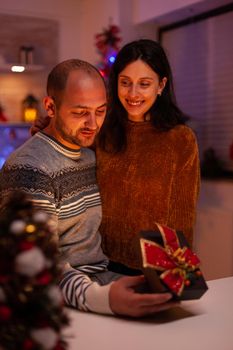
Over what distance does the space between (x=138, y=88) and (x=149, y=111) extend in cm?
12

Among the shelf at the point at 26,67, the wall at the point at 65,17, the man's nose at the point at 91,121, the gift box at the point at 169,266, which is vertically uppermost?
the wall at the point at 65,17

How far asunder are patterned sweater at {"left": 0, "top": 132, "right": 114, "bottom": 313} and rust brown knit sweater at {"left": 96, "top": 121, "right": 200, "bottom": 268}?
273 millimetres

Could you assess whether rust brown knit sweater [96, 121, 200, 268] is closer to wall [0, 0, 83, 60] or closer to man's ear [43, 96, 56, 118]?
man's ear [43, 96, 56, 118]

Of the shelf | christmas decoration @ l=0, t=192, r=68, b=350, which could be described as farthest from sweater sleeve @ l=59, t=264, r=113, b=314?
the shelf

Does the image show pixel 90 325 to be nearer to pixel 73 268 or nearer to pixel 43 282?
pixel 73 268

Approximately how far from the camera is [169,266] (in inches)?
45.8

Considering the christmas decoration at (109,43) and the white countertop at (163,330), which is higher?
the christmas decoration at (109,43)

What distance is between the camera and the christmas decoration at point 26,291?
73 centimetres

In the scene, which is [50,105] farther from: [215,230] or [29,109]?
[29,109]

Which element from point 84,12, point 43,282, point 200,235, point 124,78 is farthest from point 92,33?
point 43,282

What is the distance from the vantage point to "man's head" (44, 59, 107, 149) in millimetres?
1418

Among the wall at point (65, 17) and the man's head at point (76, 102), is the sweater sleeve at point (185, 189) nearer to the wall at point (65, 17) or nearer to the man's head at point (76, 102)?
the man's head at point (76, 102)

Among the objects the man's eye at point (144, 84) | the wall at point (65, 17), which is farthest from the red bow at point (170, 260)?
the wall at point (65, 17)

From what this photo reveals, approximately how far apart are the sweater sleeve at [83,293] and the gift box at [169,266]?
0.11 meters
